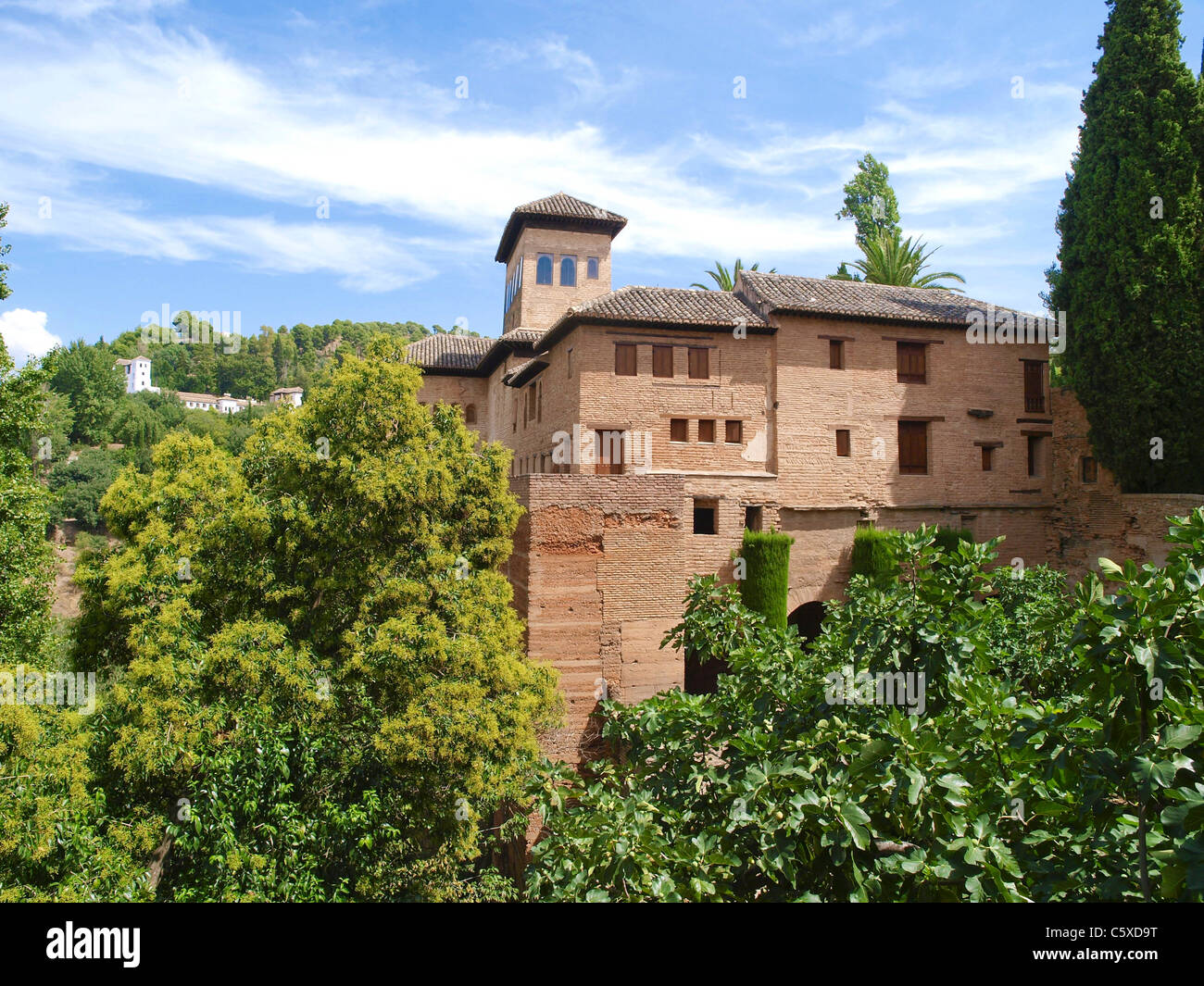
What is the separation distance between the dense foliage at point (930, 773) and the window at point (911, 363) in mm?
15006

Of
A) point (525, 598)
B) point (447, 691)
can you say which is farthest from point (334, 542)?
point (525, 598)

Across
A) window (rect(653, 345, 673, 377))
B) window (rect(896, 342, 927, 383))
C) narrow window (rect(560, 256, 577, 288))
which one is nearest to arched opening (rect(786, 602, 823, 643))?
window (rect(896, 342, 927, 383))

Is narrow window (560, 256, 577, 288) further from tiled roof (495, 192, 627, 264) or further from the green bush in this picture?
the green bush

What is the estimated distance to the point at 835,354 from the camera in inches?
805

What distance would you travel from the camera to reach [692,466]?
752 inches

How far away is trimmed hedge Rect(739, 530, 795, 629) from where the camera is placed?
58.0 feet

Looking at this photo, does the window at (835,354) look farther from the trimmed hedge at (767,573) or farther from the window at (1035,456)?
the window at (1035,456)

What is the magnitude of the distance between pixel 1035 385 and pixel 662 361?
1160 centimetres

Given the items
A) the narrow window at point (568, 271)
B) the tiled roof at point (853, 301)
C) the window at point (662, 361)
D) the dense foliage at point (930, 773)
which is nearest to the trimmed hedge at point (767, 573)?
the window at point (662, 361)

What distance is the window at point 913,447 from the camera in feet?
69.1

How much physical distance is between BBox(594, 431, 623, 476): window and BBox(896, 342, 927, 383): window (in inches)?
330

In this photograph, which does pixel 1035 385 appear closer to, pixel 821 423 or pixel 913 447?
pixel 913 447

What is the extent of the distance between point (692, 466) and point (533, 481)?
7349 millimetres

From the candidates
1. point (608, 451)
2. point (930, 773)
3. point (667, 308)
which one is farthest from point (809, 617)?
point (930, 773)
